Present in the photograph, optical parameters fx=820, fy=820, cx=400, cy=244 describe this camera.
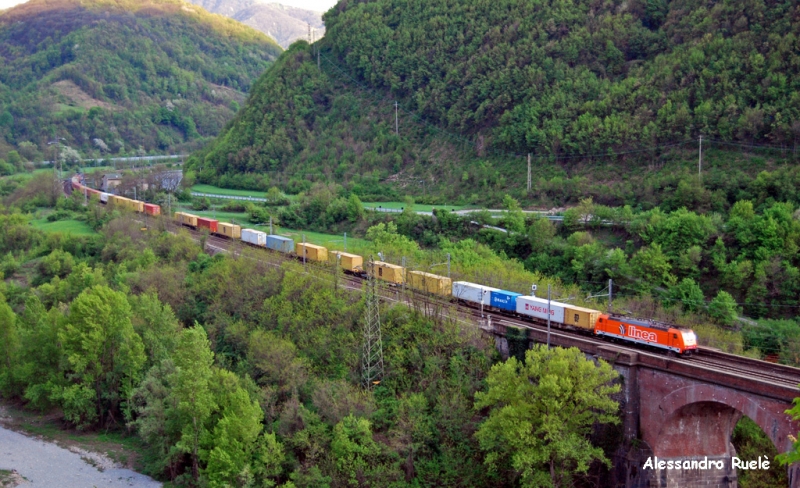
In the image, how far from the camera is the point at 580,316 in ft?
128

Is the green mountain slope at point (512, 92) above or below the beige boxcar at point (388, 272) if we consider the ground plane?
above

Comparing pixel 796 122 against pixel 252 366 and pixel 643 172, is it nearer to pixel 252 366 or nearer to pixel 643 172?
pixel 643 172

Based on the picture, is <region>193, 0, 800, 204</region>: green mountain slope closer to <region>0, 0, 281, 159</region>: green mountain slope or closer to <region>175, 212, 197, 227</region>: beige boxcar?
<region>175, 212, 197, 227</region>: beige boxcar

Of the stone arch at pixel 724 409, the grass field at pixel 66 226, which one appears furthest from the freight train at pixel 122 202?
the stone arch at pixel 724 409

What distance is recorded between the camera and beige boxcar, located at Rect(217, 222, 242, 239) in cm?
6644

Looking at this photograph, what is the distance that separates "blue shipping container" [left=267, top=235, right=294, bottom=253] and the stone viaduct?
95.1 feet

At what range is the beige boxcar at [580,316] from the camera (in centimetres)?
3856

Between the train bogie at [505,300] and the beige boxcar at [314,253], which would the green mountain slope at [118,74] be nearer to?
the beige boxcar at [314,253]

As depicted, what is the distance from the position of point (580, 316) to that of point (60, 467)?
87.0 ft

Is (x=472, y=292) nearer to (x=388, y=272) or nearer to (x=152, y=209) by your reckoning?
(x=388, y=272)

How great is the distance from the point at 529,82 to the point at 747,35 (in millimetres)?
19512

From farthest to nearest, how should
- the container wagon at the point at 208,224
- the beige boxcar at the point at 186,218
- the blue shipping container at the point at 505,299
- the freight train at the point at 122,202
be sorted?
1. the freight train at the point at 122,202
2. the beige boxcar at the point at 186,218
3. the container wagon at the point at 208,224
4. the blue shipping container at the point at 505,299

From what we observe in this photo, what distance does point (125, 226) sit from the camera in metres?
70.0

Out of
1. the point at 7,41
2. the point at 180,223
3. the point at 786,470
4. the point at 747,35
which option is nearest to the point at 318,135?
the point at 180,223
